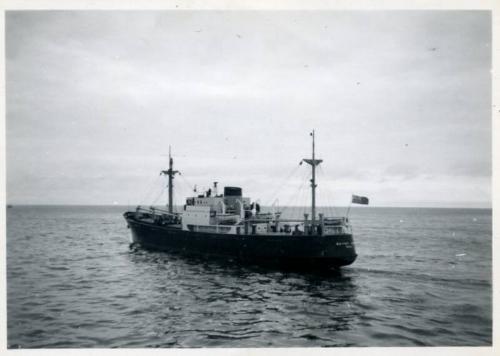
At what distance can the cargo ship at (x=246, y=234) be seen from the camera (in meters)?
29.1

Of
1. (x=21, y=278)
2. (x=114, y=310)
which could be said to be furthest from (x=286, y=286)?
(x=21, y=278)

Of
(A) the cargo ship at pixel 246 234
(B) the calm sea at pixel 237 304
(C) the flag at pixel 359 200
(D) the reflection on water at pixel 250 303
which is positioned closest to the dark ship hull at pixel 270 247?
(A) the cargo ship at pixel 246 234

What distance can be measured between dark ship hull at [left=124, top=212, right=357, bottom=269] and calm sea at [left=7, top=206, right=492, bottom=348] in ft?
3.58

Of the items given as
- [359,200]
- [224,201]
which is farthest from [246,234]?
[359,200]

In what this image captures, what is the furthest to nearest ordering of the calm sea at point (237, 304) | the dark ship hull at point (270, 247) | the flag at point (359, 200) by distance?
the dark ship hull at point (270, 247) → the flag at point (359, 200) → the calm sea at point (237, 304)

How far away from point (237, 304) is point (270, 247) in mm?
9858

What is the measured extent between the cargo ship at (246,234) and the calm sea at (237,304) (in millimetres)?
1318

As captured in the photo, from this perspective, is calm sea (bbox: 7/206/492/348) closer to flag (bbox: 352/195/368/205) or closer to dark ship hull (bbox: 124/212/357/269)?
dark ship hull (bbox: 124/212/357/269)

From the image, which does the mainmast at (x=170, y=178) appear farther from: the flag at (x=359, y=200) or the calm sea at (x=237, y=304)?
the flag at (x=359, y=200)

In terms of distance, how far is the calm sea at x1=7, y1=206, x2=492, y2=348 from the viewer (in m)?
16.5

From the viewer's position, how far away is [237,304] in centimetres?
2147

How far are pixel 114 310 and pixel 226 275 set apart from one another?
10656mm

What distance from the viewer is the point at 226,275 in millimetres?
29172

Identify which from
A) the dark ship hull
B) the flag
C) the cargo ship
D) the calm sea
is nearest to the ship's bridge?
the cargo ship
